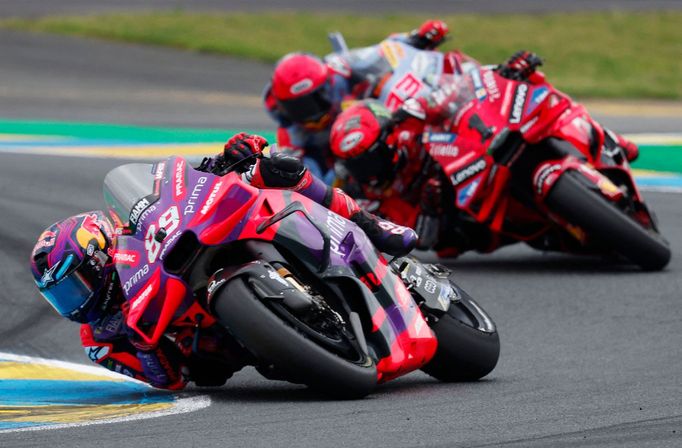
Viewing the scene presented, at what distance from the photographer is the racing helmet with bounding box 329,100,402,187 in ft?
31.7

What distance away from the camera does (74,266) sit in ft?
19.9

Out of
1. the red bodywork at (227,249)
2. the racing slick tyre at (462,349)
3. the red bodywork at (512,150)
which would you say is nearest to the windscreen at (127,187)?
the red bodywork at (227,249)

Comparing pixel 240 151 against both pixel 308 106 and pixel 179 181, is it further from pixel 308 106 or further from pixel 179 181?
pixel 308 106

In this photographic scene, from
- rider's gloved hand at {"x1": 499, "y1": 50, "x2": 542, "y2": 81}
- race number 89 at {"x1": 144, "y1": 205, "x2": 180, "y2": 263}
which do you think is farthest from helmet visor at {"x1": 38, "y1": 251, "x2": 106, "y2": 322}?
rider's gloved hand at {"x1": 499, "y1": 50, "x2": 542, "y2": 81}

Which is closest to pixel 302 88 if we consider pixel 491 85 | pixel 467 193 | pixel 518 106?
pixel 491 85

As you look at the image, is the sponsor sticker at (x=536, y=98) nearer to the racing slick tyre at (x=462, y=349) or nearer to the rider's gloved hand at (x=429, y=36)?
the rider's gloved hand at (x=429, y=36)

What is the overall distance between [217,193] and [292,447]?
1.45 m

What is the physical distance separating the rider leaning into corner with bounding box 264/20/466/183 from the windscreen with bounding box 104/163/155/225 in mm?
4612

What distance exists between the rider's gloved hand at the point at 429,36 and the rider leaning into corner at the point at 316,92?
0.24 m

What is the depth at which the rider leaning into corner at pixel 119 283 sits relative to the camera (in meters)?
6.09

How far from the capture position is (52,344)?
8180 mm

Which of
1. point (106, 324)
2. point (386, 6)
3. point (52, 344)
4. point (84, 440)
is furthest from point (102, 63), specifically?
point (84, 440)

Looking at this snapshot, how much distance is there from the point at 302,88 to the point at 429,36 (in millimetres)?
1525

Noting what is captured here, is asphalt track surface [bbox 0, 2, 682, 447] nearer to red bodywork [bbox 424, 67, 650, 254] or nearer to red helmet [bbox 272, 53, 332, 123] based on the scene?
red bodywork [bbox 424, 67, 650, 254]
